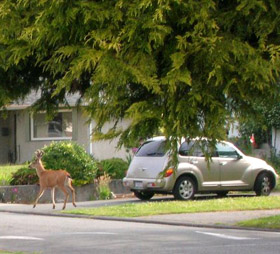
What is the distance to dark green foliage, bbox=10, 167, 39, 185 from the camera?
22625 millimetres

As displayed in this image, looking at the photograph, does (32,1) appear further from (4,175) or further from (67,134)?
(67,134)

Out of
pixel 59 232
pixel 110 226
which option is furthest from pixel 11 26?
pixel 110 226

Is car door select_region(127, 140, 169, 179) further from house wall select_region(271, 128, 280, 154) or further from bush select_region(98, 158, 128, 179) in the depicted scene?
house wall select_region(271, 128, 280, 154)

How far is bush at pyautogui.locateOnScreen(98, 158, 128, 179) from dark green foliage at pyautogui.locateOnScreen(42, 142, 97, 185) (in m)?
1.08

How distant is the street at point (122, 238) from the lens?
12640 millimetres

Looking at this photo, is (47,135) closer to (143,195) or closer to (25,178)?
(25,178)

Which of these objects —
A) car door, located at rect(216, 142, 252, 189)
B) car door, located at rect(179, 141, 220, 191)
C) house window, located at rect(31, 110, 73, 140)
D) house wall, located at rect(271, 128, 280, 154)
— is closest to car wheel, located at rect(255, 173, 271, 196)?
car door, located at rect(216, 142, 252, 189)

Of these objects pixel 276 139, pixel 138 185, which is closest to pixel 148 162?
pixel 138 185

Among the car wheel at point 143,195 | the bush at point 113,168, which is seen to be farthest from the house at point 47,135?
the car wheel at point 143,195

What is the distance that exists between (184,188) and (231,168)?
66.3 inches

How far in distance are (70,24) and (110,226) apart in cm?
820

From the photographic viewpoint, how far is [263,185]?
22.8 meters

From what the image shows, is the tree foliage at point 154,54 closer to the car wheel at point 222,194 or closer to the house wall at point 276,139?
the car wheel at point 222,194

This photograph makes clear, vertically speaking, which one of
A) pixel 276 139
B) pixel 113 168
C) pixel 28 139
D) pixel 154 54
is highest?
pixel 28 139
